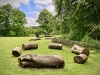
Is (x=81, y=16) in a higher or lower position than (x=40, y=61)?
higher

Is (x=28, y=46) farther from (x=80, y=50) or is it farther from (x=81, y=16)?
(x=81, y=16)

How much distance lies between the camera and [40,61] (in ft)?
27.1

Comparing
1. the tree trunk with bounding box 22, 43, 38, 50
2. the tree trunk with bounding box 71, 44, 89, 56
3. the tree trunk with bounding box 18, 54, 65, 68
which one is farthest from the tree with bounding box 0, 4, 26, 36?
the tree trunk with bounding box 18, 54, 65, 68

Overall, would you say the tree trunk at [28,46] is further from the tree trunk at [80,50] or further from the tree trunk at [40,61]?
the tree trunk at [40,61]

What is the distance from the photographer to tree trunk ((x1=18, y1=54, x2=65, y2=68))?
823cm

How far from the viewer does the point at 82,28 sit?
1744cm

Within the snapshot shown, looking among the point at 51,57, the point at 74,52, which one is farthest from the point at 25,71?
the point at 74,52

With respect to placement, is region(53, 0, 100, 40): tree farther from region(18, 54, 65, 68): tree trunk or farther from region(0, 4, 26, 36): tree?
region(0, 4, 26, 36): tree

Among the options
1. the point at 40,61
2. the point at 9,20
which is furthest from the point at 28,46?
the point at 9,20

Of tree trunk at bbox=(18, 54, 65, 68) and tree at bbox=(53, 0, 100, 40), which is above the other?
tree at bbox=(53, 0, 100, 40)

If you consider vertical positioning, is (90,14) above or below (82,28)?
above

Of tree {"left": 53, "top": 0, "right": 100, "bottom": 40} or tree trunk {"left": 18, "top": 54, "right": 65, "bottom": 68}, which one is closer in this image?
tree trunk {"left": 18, "top": 54, "right": 65, "bottom": 68}

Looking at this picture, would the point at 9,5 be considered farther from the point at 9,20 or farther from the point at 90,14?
the point at 90,14

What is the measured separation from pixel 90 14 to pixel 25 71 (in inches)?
464
